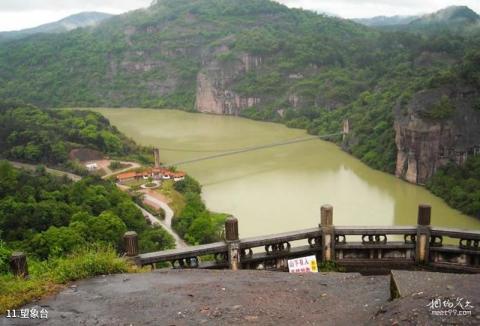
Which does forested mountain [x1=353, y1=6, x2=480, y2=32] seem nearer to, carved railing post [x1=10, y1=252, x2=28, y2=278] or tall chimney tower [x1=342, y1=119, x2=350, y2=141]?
tall chimney tower [x1=342, y1=119, x2=350, y2=141]

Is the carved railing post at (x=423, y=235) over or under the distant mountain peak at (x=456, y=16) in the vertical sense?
under

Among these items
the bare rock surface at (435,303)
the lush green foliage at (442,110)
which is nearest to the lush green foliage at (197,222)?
the lush green foliage at (442,110)

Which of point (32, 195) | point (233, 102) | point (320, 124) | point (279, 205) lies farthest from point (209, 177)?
point (233, 102)

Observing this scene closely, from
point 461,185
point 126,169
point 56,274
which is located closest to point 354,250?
point 56,274

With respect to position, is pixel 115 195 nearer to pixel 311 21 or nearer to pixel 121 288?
pixel 121 288

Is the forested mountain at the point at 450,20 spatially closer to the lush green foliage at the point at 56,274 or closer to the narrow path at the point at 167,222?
the narrow path at the point at 167,222

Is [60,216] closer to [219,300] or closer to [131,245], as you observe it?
[131,245]
